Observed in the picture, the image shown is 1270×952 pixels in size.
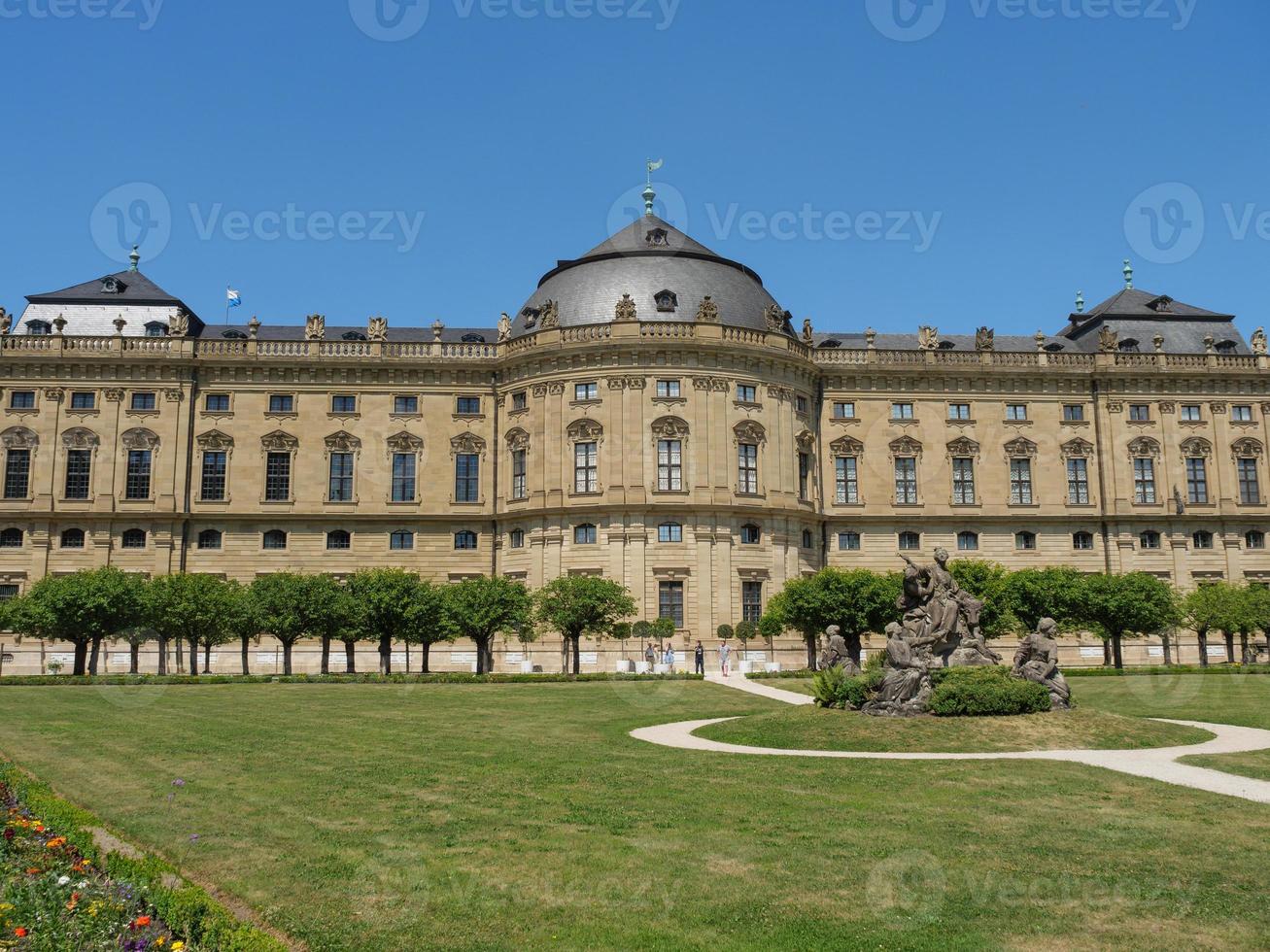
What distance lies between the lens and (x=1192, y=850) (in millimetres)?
13070

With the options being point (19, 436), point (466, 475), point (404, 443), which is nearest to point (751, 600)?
point (466, 475)

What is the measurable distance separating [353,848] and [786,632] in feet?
154

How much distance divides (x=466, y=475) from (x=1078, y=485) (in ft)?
128

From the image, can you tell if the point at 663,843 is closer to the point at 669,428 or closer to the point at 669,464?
the point at 669,464

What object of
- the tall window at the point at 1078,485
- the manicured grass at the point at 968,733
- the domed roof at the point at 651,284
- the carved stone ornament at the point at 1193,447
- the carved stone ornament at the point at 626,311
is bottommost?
the manicured grass at the point at 968,733

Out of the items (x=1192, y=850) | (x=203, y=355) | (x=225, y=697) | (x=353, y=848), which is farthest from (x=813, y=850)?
(x=203, y=355)

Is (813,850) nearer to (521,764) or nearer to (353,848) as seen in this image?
(353,848)

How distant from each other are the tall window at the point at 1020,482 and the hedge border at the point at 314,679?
30175 millimetres

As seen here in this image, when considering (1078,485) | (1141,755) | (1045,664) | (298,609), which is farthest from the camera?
(1078,485)

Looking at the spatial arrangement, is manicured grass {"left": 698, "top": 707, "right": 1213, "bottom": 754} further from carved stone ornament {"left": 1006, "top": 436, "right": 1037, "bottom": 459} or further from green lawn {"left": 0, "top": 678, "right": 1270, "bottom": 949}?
carved stone ornament {"left": 1006, "top": 436, "right": 1037, "bottom": 459}

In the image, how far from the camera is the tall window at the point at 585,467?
202 ft

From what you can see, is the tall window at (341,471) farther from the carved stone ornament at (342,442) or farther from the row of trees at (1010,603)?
the row of trees at (1010,603)

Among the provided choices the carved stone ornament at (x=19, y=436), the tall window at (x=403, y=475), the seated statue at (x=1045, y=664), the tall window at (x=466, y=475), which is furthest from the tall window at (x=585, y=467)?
the seated statue at (x=1045, y=664)

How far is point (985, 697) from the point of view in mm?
24141
